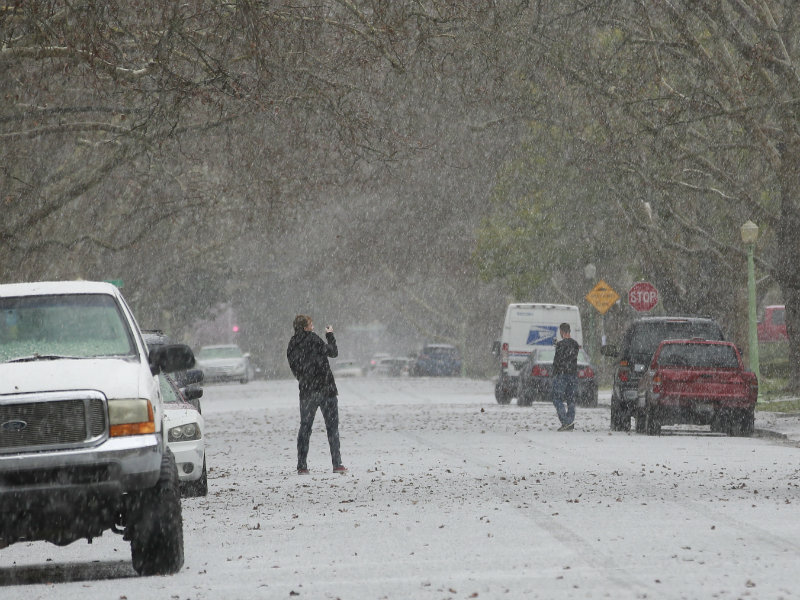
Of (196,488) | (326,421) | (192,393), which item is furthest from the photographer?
(326,421)

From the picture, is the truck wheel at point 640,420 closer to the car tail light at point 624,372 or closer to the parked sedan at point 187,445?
the car tail light at point 624,372

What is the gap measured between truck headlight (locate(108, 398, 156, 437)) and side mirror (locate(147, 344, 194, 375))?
78 centimetres

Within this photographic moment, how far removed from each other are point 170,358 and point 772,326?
61587mm

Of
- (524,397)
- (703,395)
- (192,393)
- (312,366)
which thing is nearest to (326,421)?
(312,366)

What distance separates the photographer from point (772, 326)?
70375 millimetres

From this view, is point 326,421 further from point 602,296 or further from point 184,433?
point 602,296

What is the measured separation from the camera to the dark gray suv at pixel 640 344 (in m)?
28.7

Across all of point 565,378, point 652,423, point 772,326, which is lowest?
point 652,423

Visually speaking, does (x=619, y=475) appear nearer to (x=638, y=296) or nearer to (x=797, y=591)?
(x=797, y=591)

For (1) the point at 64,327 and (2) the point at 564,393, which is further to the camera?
(2) the point at 564,393

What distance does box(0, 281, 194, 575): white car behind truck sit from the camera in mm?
10109

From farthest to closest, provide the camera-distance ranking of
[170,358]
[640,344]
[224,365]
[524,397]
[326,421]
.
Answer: [224,365] < [524,397] < [640,344] < [326,421] < [170,358]

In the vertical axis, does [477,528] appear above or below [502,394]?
below

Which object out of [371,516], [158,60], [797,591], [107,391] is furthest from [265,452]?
[797,591]
